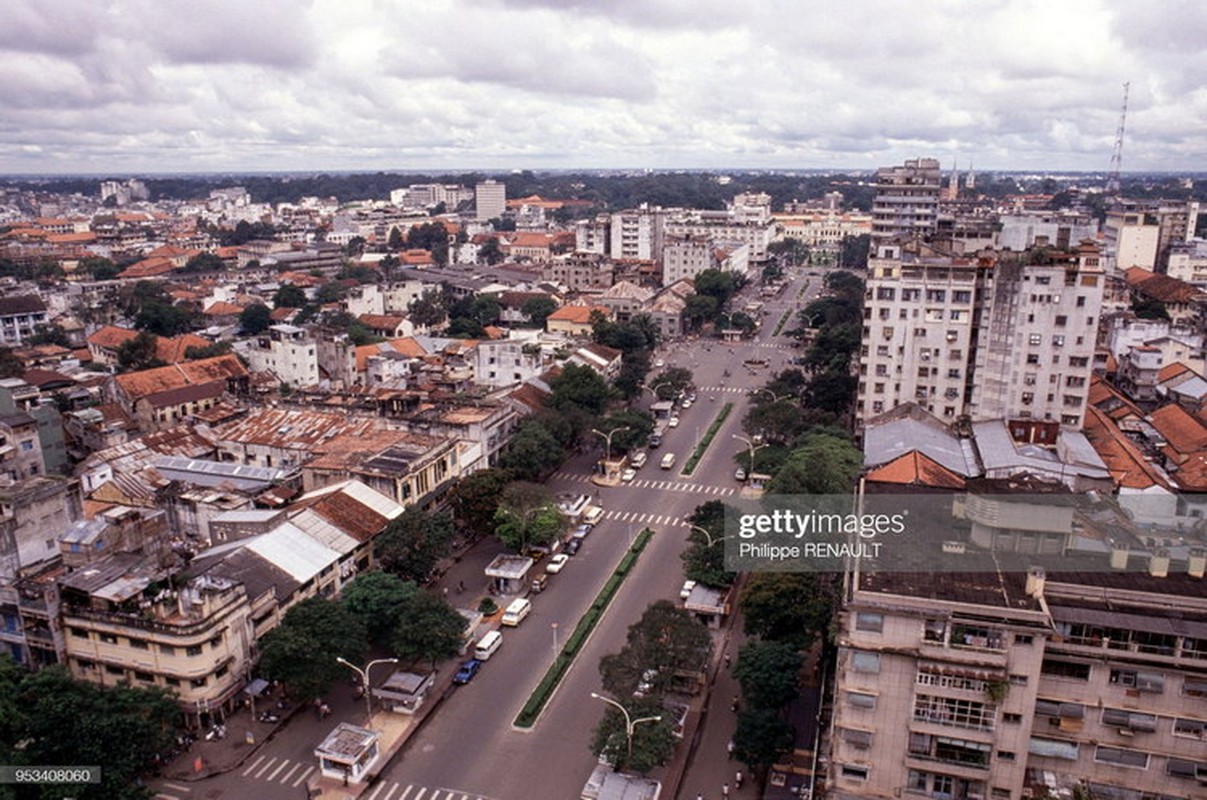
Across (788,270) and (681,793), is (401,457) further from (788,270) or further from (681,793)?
(788,270)

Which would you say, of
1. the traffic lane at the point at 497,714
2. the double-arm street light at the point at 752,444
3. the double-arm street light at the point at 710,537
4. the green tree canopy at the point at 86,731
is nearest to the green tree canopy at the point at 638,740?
the traffic lane at the point at 497,714

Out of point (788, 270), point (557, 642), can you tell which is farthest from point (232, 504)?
point (788, 270)

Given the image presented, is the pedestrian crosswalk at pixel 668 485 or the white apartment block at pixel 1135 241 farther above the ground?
the white apartment block at pixel 1135 241

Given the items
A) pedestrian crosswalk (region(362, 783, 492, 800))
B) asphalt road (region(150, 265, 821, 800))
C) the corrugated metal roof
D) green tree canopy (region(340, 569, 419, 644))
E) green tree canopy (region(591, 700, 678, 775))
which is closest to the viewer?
green tree canopy (region(591, 700, 678, 775))

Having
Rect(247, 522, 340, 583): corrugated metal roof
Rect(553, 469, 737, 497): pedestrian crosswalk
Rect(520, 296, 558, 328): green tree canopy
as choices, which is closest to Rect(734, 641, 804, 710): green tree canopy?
Rect(247, 522, 340, 583): corrugated metal roof

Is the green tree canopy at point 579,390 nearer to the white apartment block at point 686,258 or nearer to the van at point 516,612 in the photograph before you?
the van at point 516,612

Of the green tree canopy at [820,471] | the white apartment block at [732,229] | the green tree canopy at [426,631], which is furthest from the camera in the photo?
the white apartment block at [732,229]

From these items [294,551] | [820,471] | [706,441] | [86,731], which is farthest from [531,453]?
[86,731]

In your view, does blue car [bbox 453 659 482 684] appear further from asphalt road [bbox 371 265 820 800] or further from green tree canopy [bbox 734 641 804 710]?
green tree canopy [bbox 734 641 804 710]
